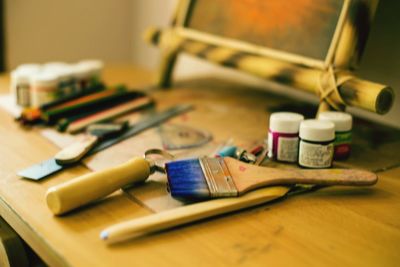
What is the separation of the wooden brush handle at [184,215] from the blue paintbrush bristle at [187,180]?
0.7 inches

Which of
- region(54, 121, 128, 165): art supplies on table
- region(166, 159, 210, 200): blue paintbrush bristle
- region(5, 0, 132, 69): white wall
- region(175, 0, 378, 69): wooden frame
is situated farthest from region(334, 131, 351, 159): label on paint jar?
region(5, 0, 132, 69): white wall

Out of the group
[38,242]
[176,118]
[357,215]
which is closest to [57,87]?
[176,118]

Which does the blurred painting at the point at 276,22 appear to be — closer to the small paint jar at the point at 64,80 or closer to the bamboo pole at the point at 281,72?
the bamboo pole at the point at 281,72

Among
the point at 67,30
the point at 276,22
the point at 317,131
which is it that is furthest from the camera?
the point at 67,30

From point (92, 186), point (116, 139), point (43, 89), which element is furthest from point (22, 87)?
point (92, 186)

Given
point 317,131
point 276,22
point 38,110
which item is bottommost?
point 38,110

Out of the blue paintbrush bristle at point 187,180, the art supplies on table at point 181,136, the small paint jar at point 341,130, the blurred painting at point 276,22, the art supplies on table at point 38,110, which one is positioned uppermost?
the blurred painting at point 276,22

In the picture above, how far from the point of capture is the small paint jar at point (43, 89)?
0.99 m

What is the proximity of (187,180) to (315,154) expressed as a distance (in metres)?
0.19

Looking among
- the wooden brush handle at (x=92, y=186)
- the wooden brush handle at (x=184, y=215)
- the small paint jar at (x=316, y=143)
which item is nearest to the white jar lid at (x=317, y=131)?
the small paint jar at (x=316, y=143)

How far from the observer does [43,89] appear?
991 mm

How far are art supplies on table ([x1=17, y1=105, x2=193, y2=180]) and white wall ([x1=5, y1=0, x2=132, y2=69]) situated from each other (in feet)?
2.16

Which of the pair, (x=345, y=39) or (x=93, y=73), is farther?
(x=93, y=73)

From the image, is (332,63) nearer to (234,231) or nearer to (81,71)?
(234,231)
